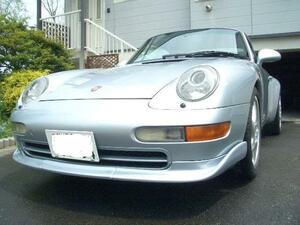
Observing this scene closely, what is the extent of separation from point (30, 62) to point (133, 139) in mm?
5704

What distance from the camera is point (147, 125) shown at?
2.51 meters

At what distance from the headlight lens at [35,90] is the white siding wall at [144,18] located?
7205 millimetres

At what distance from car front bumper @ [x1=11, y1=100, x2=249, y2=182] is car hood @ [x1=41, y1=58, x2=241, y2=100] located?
10 cm

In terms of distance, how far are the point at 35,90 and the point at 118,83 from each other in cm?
75

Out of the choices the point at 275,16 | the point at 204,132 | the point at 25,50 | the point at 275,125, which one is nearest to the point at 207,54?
the point at 204,132

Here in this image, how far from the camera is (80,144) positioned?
268 cm

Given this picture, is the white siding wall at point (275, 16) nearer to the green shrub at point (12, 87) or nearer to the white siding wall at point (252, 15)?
the white siding wall at point (252, 15)

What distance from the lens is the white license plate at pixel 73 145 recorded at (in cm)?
265

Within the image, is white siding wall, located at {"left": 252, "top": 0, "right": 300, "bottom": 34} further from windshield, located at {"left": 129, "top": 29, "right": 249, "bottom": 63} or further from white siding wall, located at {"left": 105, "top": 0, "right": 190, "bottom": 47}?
windshield, located at {"left": 129, "top": 29, "right": 249, "bottom": 63}

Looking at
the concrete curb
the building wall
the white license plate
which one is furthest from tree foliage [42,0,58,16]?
the white license plate

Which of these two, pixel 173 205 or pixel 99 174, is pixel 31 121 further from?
pixel 173 205

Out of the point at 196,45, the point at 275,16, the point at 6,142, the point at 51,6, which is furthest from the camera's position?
the point at 51,6

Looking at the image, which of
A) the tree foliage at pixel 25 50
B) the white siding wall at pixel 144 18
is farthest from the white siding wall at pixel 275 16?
the tree foliage at pixel 25 50

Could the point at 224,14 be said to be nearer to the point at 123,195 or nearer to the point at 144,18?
the point at 144,18
